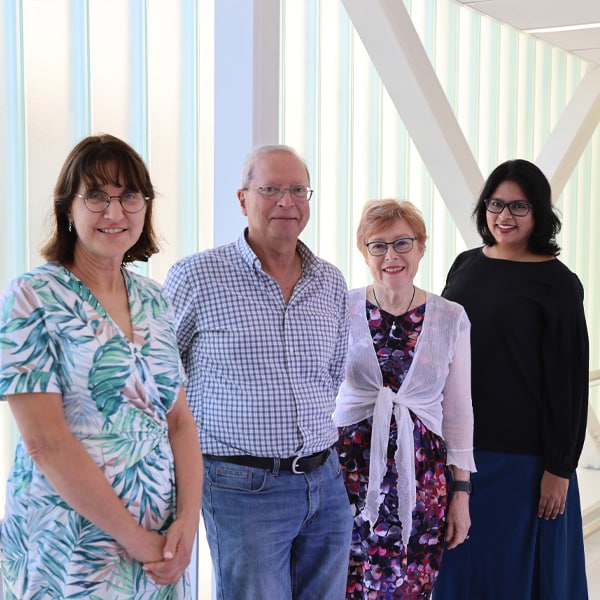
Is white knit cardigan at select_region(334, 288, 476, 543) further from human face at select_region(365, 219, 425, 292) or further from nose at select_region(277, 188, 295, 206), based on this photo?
nose at select_region(277, 188, 295, 206)

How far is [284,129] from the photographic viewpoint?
11.9ft

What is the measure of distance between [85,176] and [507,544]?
193 cm

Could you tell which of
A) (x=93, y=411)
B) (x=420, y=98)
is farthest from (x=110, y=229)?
(x=420, y=98)

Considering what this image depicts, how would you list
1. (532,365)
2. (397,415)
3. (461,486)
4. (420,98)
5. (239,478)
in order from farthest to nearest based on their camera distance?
1. (420,98)
2. (532,365)
3. (461,486)
4. (397,415)
5. (239,478)

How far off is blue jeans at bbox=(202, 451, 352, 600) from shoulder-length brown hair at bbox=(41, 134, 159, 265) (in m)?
0.64

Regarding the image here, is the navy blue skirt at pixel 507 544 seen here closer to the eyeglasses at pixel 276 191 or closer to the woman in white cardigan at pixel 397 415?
the woman in white cardigan at pixel 397 415

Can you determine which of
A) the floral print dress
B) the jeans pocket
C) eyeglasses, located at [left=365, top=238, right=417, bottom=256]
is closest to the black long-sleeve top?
the floral print dress

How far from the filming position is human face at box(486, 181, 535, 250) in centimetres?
283

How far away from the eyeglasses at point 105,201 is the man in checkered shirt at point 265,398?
37cm

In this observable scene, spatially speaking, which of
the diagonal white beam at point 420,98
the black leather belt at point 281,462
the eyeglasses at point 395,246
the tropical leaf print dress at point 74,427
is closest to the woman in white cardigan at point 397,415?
the eyeglasses at point 395,246

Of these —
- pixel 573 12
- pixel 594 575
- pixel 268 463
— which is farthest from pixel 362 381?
pixel 573 12

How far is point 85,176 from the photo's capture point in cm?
167

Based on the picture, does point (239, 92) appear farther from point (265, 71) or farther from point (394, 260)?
point (394, 260)

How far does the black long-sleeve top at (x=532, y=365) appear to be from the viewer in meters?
2.78
